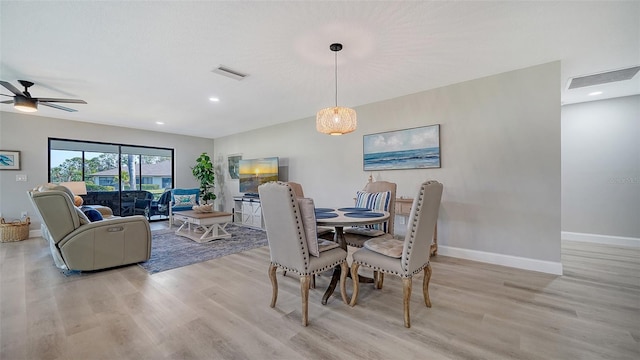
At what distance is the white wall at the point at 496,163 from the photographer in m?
2.91

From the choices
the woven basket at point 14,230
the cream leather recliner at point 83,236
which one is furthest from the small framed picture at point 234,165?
the woven basket at point 14,230

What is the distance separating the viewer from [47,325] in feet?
6.19

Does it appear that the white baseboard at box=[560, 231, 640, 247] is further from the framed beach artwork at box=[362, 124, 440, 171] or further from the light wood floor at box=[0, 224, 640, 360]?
the framed beach artwork at box=[362, 124, 440, 171]

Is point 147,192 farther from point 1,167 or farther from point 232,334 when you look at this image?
point 232,334

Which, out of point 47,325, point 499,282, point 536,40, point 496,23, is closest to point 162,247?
point 47,325

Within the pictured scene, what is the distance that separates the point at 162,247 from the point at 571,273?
Result: 5.65 meters

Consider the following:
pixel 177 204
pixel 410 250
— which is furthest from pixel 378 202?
pixel 177 204

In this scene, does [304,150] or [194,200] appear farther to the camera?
[194,200]

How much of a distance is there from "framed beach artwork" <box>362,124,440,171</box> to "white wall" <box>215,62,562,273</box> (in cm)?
10

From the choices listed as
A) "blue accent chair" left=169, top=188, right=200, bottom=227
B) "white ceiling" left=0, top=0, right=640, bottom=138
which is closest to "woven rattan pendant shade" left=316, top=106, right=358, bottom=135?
"white ceiling" left=0, top=0, right=640, bottom=138

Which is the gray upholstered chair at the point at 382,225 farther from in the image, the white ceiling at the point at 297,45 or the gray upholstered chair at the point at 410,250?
the white ceiling at the point at 297,45

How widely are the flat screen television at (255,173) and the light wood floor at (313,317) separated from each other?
9.77ft

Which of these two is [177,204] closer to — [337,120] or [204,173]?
[204,173]

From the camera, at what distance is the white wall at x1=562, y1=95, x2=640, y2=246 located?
12.8 ft
